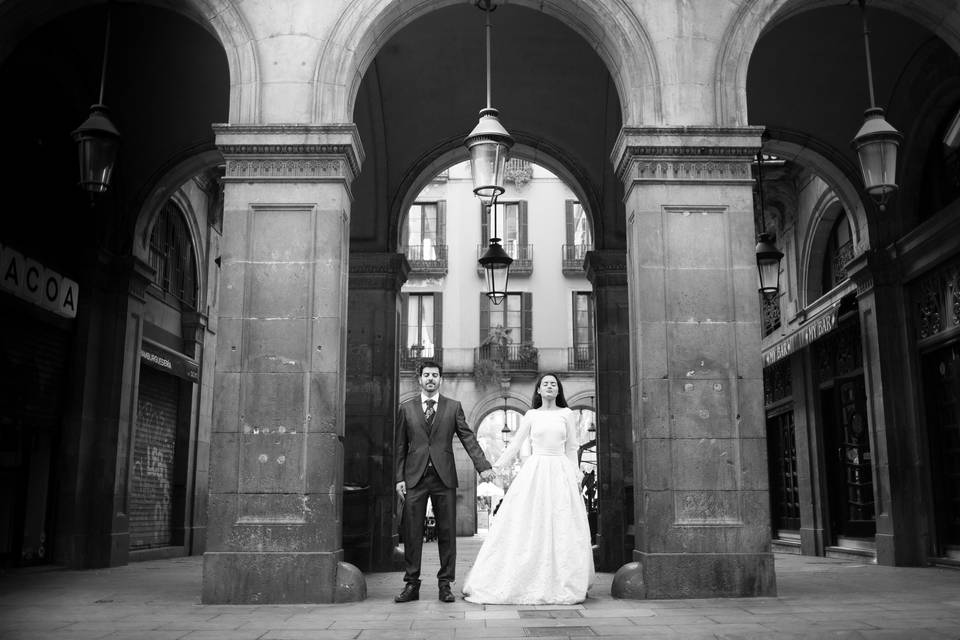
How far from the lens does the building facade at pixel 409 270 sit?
8.08 m

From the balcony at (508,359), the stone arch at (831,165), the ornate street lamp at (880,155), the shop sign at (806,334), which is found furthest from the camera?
the balcony at (508,359)

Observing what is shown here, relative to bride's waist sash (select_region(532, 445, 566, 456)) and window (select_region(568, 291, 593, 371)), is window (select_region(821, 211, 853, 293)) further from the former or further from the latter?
window (select_region(568, 291, 593, 371))

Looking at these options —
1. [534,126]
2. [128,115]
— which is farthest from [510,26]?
[128,115]

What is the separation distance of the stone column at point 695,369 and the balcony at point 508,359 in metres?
26.3

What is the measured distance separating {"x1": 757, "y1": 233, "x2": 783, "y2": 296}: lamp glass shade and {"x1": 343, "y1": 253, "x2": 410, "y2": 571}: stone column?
4.98 m

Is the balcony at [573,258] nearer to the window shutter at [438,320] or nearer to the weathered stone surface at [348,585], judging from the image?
the window shutter at [438,320]

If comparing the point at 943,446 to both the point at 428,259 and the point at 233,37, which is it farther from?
the point at 428,259

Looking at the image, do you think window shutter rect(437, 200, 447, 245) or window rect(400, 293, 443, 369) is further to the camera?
window shutter rect(437, 200, 447, 245)

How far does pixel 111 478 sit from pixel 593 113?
28.0 ft

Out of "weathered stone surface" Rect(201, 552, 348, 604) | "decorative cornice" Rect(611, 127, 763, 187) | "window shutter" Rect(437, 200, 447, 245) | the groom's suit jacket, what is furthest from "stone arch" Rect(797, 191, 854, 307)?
"window shutter" Rect(437, 200, 447, 245)

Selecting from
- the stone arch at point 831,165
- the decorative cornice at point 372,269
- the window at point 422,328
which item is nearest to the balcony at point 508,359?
the window at point 422,328

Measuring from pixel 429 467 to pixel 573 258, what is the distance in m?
28.6

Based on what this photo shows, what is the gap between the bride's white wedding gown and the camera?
7.80 metres

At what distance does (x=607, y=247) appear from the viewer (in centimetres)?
1369
